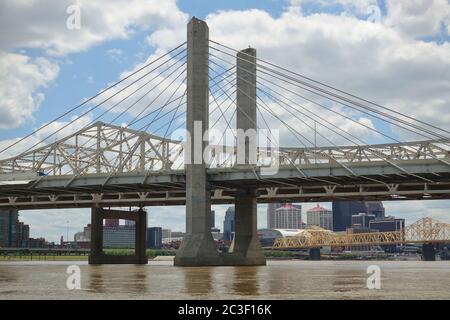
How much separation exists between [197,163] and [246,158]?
8.12 meters

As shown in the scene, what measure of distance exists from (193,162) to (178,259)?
10848mm

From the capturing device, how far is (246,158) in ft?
281

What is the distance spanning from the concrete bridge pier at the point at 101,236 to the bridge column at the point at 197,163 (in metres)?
27.2

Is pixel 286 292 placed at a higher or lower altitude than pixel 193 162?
lower

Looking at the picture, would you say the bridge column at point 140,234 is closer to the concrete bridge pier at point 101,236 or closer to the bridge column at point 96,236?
the concrete bridge pier at point 101,236

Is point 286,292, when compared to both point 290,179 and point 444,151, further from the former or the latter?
point 444,151

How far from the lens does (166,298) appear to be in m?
27.4

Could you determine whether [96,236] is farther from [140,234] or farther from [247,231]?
[247,231]

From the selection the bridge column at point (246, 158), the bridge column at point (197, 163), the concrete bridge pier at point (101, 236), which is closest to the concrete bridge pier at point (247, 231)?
the bridge column at point (246, 158)

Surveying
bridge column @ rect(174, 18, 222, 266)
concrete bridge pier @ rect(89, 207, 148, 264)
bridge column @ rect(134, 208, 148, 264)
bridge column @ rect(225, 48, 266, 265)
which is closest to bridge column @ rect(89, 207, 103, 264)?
concrete bridge pier @ rect(89, 207, 148, 264)

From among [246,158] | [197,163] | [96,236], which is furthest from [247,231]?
A: [96,236]

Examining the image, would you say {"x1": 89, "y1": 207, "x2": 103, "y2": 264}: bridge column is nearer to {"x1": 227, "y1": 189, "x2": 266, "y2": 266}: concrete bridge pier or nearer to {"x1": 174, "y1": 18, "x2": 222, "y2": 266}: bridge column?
{"x1": 227, "y1": 189, "x2": 266, "y2": 266}: concrete bridge pier
